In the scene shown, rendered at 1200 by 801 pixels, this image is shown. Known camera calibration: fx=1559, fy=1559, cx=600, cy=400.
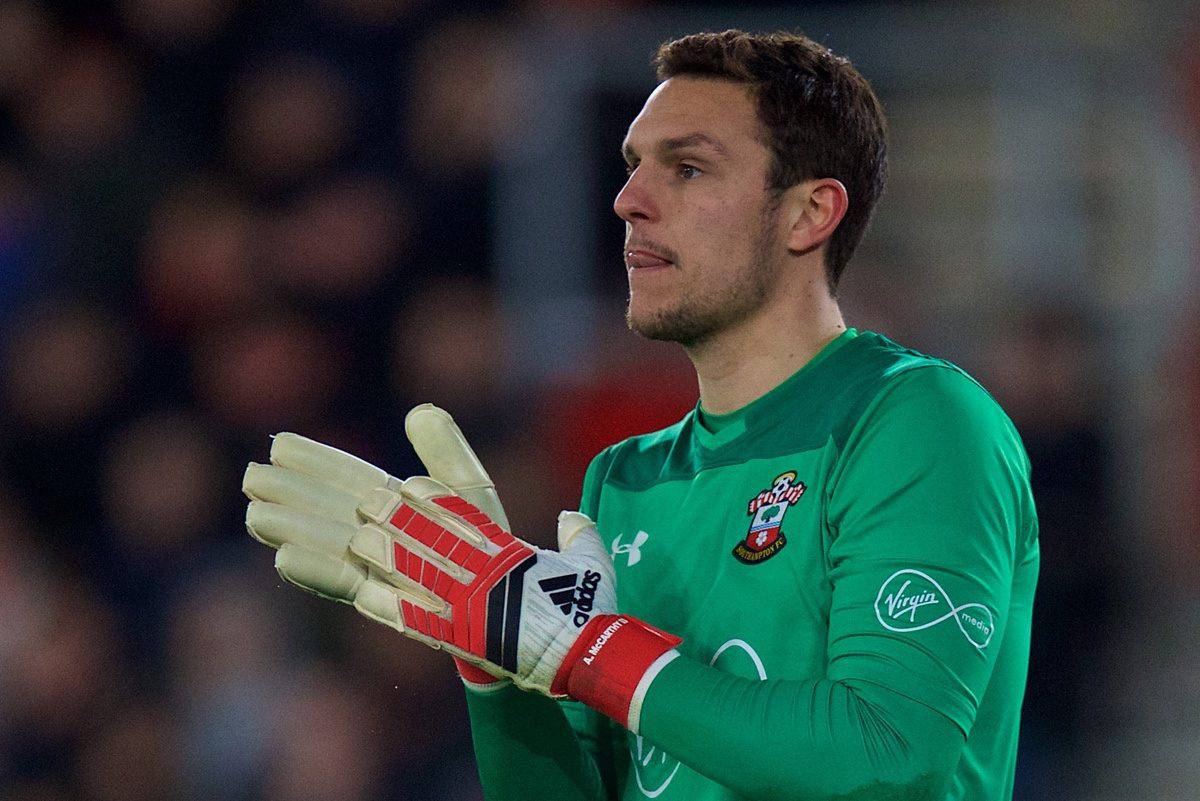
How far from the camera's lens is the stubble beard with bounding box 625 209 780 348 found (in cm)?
251

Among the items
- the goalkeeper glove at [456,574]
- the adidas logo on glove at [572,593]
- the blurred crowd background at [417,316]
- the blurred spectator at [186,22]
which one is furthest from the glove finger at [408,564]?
the blurred spectator at [186,22]

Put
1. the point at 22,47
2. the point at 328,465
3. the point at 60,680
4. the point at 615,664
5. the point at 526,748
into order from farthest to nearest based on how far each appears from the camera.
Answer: the point at 22,47, the point at 60,680, the point at 526,748, the point at 328,465, the point at 615,664

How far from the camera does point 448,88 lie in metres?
5.41

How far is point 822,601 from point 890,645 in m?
0.21

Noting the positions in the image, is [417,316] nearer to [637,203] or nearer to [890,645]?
[637,203]

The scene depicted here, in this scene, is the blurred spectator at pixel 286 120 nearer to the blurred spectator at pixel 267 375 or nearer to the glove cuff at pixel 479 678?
the blurred spectator at pixel 267 375

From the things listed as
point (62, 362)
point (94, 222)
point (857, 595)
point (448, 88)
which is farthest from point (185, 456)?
point (857, 595)

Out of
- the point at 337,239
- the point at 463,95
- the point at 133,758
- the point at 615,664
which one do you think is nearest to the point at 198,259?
the point at 337,239

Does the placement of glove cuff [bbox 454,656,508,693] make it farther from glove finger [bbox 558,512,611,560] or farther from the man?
glove finger [bbox 558,512,611,560]

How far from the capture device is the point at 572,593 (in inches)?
84.4

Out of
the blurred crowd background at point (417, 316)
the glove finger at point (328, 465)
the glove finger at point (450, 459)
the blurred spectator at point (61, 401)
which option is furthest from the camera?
the blurred spectator at point (61, 401)

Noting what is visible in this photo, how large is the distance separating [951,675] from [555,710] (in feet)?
2.59

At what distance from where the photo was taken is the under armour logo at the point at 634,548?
2531 mm

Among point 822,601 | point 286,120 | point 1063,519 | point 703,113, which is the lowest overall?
point 1063,519
